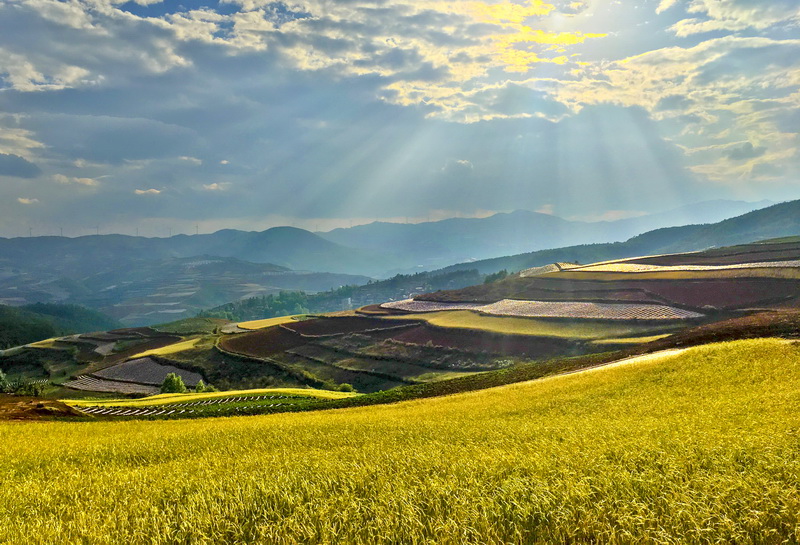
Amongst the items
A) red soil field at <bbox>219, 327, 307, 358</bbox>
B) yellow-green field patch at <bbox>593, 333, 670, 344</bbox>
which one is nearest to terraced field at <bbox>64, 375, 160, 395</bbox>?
red soil field at <bbox>219, 327, 307, 358</bbox>

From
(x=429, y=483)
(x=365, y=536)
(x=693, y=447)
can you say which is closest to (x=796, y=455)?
(x=693, y=447)

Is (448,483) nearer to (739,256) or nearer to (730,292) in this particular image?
(730,292)

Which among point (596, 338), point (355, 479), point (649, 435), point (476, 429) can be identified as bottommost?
point (596, 338)

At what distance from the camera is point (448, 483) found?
7.54 metres

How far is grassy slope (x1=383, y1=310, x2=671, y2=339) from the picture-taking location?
7331 centimetres

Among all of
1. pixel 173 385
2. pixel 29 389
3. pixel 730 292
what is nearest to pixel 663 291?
pixel 730 292

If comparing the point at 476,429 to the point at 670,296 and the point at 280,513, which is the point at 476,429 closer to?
the point at 280,513

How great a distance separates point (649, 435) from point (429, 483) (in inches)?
267

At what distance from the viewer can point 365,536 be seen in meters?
5.81

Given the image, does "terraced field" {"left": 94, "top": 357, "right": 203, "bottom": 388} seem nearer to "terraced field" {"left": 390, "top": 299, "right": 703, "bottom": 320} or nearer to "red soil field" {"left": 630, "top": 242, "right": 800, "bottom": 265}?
"terraced field" {"left": 390, "top": 299, "right": 703, "bottom": 320}

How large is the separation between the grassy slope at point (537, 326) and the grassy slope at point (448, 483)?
201 ft

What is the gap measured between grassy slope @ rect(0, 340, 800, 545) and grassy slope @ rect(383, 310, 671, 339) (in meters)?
61.4

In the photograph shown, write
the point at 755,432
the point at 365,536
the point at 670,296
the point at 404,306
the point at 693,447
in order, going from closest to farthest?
the point at 365,536
the point at 693,447
the point at 755,432
the point at 670,296
the point at 404,306

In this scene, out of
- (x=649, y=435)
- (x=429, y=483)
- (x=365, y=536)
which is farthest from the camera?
(x=649, y=435)
